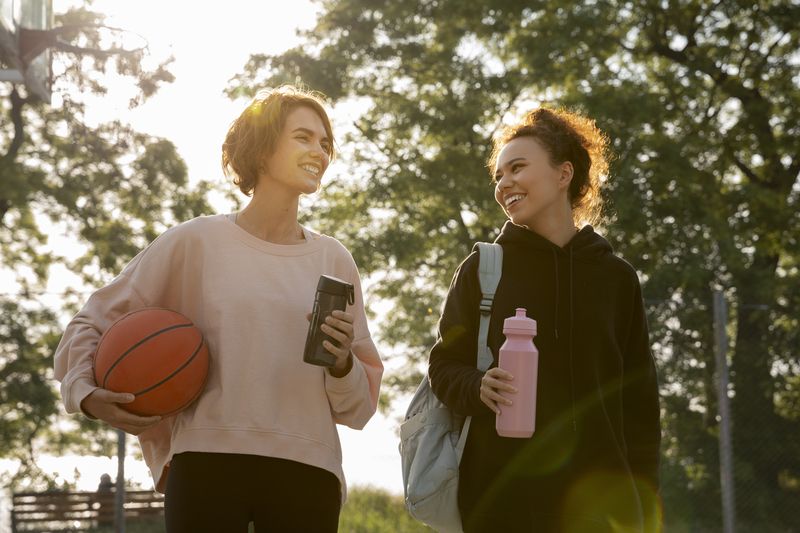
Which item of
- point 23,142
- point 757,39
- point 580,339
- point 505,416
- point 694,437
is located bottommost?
point 505,416

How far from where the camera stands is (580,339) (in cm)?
306

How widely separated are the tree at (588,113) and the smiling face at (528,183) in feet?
35.5

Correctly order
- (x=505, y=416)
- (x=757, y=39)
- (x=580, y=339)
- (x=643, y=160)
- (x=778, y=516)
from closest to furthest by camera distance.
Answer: (x=505, y=416) < (x=580, y=339) < (x=778, y=516) < (x=643, y=160) < (x=757, y=39)

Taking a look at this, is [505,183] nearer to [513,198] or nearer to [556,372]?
[513,198]

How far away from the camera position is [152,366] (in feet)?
9.47

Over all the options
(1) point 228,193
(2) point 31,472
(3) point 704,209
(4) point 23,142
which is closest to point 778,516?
(3) point 704,209

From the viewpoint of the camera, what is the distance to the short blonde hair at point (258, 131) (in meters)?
3.20

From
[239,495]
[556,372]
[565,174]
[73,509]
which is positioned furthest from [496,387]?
[73,509]

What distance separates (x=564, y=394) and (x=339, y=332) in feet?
2.08

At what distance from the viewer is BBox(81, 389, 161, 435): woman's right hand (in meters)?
2.86

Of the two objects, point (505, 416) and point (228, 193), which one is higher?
point (228, 193)

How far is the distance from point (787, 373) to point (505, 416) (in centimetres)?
966

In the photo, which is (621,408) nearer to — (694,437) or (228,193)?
(694,437)

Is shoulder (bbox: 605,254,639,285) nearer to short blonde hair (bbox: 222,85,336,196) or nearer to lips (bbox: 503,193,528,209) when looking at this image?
lips (bbox: 503,193,528,209)
